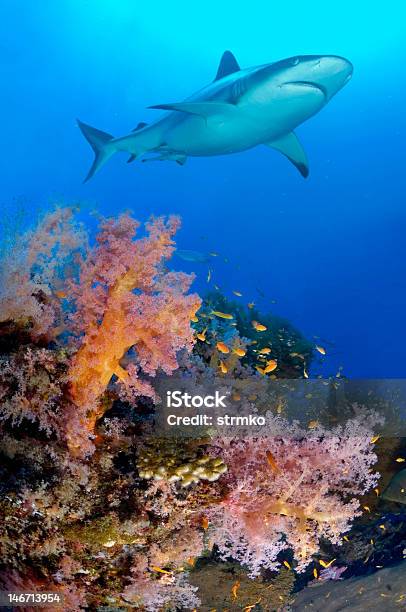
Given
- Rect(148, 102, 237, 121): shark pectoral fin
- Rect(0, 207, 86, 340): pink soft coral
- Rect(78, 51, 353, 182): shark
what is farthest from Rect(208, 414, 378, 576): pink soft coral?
Rect(148, 102, 237, 121): shark pectoral fin

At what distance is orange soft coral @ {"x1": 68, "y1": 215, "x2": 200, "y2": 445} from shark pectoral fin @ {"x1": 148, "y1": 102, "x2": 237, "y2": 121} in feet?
13.6

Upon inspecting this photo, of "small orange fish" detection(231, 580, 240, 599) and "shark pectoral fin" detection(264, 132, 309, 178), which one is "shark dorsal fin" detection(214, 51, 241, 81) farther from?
"small orange fish" detection(231, 580, 240, 599)

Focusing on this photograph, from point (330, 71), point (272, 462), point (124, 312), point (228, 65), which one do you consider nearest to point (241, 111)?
point (228, 65)

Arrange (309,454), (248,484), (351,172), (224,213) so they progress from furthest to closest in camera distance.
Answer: (224,213) → (351,172) → (309,454) → (248,484)

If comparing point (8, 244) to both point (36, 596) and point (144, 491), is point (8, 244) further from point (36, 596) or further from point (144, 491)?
point (36, 596)

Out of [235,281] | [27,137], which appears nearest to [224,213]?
[235,281]

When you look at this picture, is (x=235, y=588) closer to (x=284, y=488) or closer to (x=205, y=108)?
(x=284, y=488)

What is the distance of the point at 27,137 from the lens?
70.7m

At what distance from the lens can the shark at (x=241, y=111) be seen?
22.6 feet

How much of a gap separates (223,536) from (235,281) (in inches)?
3571

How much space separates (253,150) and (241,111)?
7244 cm

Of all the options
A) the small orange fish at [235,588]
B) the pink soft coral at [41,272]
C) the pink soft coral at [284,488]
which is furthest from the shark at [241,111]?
the small orange fish at [235,588]

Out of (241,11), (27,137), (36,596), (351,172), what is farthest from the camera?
(351,172)

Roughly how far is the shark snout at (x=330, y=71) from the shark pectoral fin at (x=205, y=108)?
1624mm
